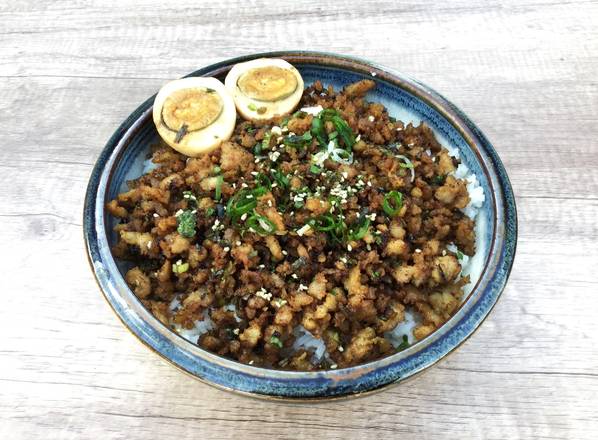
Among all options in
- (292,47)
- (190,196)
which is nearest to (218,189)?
(190,196)

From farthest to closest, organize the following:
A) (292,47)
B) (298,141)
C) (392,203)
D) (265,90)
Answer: (292,47) → (265,90) → (298,141) → (392,203)

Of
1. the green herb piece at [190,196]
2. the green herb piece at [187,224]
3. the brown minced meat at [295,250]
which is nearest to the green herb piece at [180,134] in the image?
the brown minced meat at [295,250]

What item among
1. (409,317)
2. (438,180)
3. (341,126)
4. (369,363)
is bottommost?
(409,317)

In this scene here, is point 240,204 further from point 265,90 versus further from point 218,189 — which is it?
point 265,90

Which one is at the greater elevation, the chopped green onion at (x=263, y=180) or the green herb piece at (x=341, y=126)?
the green herb piece at (x=341, y=126)

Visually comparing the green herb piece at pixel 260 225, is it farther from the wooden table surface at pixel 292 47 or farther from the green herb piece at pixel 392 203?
the wooden table surface at pixel 292 47
